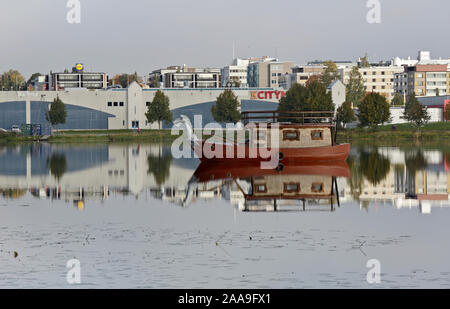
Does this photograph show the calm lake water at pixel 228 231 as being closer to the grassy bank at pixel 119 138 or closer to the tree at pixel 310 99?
the tree at pixel 310 99

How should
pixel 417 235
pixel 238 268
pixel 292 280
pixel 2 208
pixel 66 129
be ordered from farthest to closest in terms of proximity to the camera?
pixel 66 129 → pixel 2 208 → pixel 417 235 → pixel 238 268 → pixel 292 280

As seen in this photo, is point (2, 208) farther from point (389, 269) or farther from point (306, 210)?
point (389, 269)

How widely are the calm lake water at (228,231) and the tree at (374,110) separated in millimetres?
81466

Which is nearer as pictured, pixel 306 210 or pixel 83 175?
pixel 306 210

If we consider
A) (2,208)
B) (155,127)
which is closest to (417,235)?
(2,208)

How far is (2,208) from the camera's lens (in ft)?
104

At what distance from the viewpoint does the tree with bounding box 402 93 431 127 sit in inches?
5269

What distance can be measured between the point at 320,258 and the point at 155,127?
13791 centimetres

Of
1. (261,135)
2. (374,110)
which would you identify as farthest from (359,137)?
(261,135)

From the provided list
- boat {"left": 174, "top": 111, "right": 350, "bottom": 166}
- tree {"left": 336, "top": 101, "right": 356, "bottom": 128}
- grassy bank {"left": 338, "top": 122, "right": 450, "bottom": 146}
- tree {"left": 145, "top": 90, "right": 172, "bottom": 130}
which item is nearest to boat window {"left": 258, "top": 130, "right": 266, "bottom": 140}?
boat {"left": 174, "top": 111, "right": 350, "bottom": 166}

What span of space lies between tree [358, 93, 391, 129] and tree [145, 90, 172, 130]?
35.7 metres
